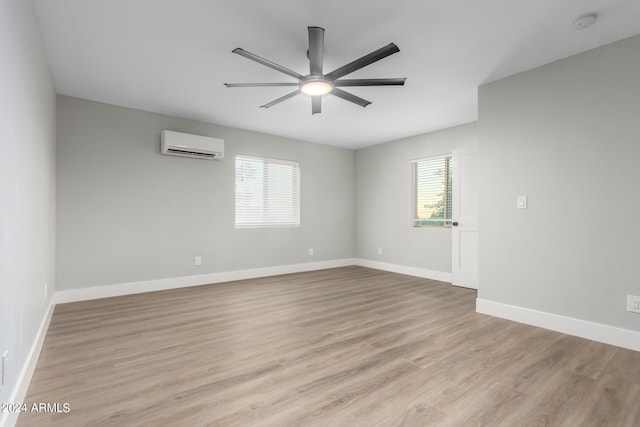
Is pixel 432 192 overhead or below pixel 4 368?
overhead

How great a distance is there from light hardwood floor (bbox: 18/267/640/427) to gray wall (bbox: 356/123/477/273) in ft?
6.14

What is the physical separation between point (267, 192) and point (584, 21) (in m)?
4.55

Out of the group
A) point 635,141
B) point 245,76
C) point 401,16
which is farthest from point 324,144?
point 635,141

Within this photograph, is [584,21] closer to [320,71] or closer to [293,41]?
[320,71]

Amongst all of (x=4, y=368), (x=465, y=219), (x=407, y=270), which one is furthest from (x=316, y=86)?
(x=407, y=270)

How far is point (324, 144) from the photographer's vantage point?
641 cm

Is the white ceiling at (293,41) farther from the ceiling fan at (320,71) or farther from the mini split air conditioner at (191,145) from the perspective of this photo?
the mini split air conditioner at (191,145)

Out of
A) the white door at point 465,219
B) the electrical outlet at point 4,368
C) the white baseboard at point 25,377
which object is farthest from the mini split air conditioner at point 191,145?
the white door at point 465,219

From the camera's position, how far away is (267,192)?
5652 mm

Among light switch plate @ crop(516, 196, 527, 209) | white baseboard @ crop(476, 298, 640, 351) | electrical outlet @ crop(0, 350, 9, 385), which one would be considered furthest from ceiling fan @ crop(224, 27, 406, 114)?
white baseboard @ crop(476, 298, 640, 351)

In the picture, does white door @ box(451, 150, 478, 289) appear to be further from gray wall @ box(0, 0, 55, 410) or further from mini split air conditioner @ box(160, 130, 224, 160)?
gray wall @ box(0, 0, 55, 410)

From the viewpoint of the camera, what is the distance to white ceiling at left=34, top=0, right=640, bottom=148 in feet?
7.34

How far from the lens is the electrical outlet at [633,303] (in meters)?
2.52

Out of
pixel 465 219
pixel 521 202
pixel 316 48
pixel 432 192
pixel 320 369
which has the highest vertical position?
pixel 316 48
